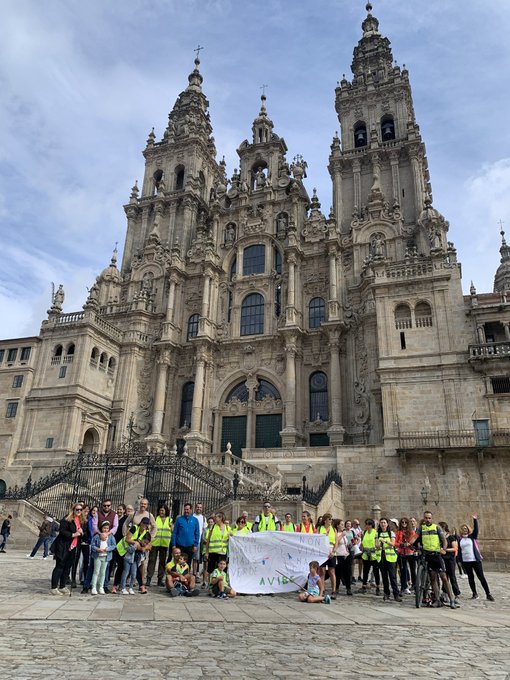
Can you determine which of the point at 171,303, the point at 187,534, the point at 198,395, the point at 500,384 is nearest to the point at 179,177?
the point at 171,303

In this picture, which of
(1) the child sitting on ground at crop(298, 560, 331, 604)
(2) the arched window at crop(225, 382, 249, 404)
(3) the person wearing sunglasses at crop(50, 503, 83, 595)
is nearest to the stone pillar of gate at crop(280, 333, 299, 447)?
(2) the arched window at crop(225, 382, 249, 404)

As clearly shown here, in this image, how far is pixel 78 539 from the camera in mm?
11695

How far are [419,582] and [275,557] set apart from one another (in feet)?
10.6

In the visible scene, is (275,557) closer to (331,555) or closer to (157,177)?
(331,555)

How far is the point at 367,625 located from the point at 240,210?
1441 inches

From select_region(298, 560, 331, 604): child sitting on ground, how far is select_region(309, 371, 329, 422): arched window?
2256cm

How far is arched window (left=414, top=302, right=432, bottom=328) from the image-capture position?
2856 cm

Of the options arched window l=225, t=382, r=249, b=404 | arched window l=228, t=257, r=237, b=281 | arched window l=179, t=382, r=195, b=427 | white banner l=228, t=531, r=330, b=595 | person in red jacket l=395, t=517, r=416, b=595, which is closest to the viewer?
person in red jacket l=395, t=517, r=416, b=595

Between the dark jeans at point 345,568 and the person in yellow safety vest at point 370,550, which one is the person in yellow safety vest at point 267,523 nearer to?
the dark jeans at point 345,568

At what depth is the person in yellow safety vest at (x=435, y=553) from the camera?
11016 mm

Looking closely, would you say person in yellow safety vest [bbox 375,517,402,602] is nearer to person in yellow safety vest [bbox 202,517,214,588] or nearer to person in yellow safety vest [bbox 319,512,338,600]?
person in yellow safety vest [bbox 319,512,338,600]

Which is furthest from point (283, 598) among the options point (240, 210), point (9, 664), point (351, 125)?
point (351, 125)

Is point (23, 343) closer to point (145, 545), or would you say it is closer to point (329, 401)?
point (329, 401)

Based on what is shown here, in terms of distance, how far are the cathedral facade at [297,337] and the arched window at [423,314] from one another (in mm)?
151
